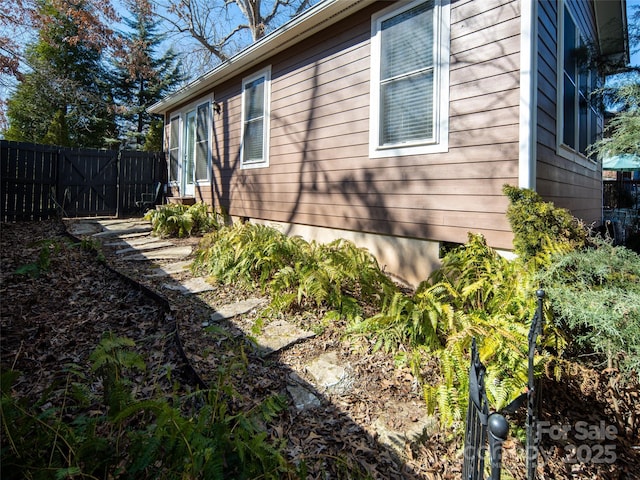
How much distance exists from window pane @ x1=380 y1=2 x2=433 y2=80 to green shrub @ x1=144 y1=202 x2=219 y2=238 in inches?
173

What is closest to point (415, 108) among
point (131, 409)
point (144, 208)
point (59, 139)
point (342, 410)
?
point (342, 410)

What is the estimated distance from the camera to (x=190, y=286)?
4094 millimetres

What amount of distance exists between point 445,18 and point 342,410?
12.6ft

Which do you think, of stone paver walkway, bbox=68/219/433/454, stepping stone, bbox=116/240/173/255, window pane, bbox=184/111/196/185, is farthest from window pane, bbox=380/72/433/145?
window pane, bbox=184/111/196/185

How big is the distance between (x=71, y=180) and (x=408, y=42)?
8759mm

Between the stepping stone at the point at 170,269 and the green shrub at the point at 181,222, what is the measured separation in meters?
2.03

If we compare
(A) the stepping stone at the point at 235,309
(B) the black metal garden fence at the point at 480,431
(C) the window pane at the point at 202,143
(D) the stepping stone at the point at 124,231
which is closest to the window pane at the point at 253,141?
(C) the window pane at the point at 202,143

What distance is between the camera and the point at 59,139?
1598 cm

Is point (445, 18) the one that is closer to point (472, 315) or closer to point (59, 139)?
point (472, 315)

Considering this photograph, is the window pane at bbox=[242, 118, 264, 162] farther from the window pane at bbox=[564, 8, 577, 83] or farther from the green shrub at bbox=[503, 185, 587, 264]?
the green shrub at bbox=[503, 185, 587, 264]

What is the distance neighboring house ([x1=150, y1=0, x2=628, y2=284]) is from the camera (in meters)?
3.48

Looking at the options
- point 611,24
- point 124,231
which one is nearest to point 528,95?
point 611,24

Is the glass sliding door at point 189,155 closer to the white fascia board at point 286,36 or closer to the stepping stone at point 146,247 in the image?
the white fascia board at point 286,36

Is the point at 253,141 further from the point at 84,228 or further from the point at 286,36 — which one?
the point at 84,228
